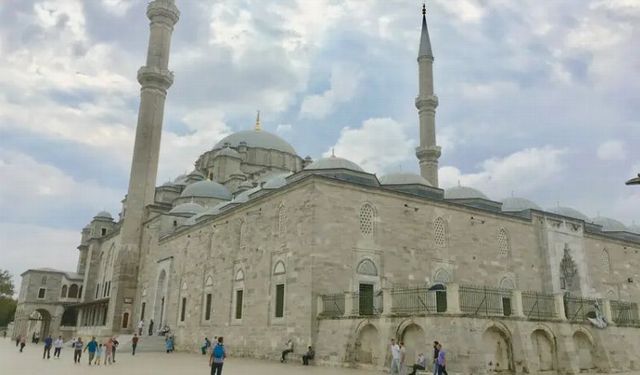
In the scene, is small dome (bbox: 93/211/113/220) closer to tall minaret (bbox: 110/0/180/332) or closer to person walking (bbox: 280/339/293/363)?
tall minaret (bbox: 110/0/180/332)

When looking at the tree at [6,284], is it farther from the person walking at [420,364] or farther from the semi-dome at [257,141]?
the person walking at [420,364]

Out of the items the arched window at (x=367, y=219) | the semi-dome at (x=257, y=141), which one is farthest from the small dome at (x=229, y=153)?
the arched window at (x=367, y=219)

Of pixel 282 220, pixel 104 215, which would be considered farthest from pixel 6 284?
pixel 282 220

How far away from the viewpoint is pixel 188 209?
1062 inches

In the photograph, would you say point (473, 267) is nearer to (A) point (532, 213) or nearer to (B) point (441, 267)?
(B) point (441, 267)

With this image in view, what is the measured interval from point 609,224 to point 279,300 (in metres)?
20.9

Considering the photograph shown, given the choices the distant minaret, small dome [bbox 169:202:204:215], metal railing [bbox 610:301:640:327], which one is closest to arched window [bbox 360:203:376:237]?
metal railing [bbox 610:301:640:327]

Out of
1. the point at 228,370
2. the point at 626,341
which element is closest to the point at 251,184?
the point at 228,370

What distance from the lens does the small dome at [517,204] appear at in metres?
22.5

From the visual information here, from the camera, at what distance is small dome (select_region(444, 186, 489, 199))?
21.6m

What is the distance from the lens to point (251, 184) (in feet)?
95.5

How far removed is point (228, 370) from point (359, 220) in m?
6.12

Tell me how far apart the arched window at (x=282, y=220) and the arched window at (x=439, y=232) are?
5.16m

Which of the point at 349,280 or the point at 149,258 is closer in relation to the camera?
the point at 349,280
